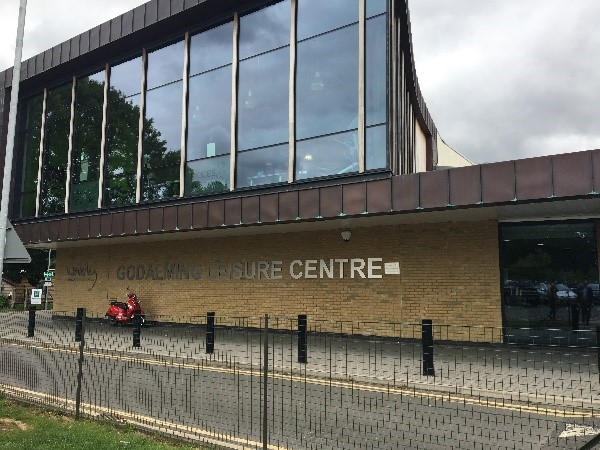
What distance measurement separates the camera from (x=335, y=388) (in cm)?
848

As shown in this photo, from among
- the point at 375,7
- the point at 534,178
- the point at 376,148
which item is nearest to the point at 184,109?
the point at 375,7

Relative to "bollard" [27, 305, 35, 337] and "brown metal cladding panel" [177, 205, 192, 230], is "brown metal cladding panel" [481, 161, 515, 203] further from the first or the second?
"bollard" [27, 305, 35, 337]

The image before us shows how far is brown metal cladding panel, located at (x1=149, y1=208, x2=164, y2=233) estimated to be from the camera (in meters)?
15.7

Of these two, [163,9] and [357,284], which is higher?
[163,9]

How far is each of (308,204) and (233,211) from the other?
2579 millimetres

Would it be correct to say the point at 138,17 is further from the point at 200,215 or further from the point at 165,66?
the point at 200,215

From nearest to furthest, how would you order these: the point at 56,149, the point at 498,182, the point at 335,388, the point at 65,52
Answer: the point at 335,388, the point at 498,182, the point at 65,52, the point at 56,149

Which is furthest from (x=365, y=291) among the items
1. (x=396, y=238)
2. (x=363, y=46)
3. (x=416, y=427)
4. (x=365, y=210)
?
(x=416, y=427)

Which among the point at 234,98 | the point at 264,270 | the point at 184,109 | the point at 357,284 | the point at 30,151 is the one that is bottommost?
the point at 357,284

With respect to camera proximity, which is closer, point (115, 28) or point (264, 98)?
point (264, 98)

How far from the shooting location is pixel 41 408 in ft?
22.8

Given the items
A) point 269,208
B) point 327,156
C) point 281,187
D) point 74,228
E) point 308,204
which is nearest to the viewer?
point 308,204

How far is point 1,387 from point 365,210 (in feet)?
26.3

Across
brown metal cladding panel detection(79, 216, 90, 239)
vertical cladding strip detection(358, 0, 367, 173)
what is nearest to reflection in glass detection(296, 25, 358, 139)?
vertical cladding strip detection(358, 0, 367, 173)
